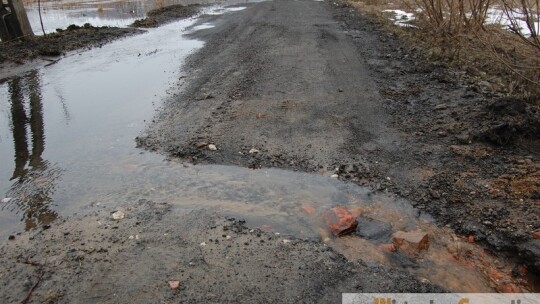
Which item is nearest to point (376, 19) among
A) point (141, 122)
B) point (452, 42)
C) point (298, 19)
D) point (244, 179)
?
point (298, 19)

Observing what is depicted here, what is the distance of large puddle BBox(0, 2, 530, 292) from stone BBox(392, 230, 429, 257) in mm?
64

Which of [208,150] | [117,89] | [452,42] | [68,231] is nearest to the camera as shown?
[68,231]

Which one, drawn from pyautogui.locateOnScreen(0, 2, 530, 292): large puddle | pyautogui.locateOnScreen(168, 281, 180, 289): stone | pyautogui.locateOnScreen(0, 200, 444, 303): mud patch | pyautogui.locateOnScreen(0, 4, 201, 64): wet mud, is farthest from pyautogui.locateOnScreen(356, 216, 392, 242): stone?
pyautogui.locateOnScreen(0, 4, 201, 64): wet mud

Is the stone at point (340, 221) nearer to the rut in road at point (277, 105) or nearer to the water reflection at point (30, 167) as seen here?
the rut in road at point (277, 105)

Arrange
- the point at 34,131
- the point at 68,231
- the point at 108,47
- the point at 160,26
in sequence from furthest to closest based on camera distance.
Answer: the point at 160,26 < the point at 108,47 < the point at 34,131 < the point at 68,231

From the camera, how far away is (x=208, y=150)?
15.9 ft

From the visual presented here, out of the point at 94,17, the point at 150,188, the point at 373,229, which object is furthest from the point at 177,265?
the point at 94,17

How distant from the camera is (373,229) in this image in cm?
339

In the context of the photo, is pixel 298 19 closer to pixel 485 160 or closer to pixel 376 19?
pixel 376 19

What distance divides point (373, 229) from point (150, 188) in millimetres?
2226

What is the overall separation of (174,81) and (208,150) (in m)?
3.39

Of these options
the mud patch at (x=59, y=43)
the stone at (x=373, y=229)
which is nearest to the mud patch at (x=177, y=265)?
the stone at (x=373, y=229)

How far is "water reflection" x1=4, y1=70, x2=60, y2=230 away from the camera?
12.3 ft

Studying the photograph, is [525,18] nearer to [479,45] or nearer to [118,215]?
[479,45]
